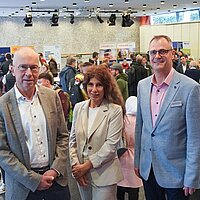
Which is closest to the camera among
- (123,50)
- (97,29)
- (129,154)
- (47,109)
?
(47,109)

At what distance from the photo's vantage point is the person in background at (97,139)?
2.42 meters

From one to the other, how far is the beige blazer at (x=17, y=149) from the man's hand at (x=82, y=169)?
0.25m

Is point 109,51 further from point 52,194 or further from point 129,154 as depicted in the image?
point 52,194

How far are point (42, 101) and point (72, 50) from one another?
17100mm

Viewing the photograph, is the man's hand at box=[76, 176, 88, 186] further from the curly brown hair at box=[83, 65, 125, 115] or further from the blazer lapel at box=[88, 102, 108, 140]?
the curly brown hair at box=[83, 65, 125, 115]

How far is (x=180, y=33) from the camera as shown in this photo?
57.7ft

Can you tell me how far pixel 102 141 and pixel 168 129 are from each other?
0.52 meters

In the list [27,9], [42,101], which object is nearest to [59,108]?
[42,101]

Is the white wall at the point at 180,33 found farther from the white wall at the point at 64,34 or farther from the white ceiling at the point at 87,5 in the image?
the white wall at the point at 64,34

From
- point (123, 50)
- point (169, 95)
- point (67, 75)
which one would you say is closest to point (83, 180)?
point (169, 95)

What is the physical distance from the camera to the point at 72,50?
62.3 feet

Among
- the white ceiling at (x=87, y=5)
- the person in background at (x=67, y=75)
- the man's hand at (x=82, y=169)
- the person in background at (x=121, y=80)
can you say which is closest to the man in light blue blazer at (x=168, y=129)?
the man's hand at (x=82, y=169)

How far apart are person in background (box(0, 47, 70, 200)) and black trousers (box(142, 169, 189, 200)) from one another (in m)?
0.63

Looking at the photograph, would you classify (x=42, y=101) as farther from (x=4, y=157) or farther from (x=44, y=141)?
(x=4, y=157)
